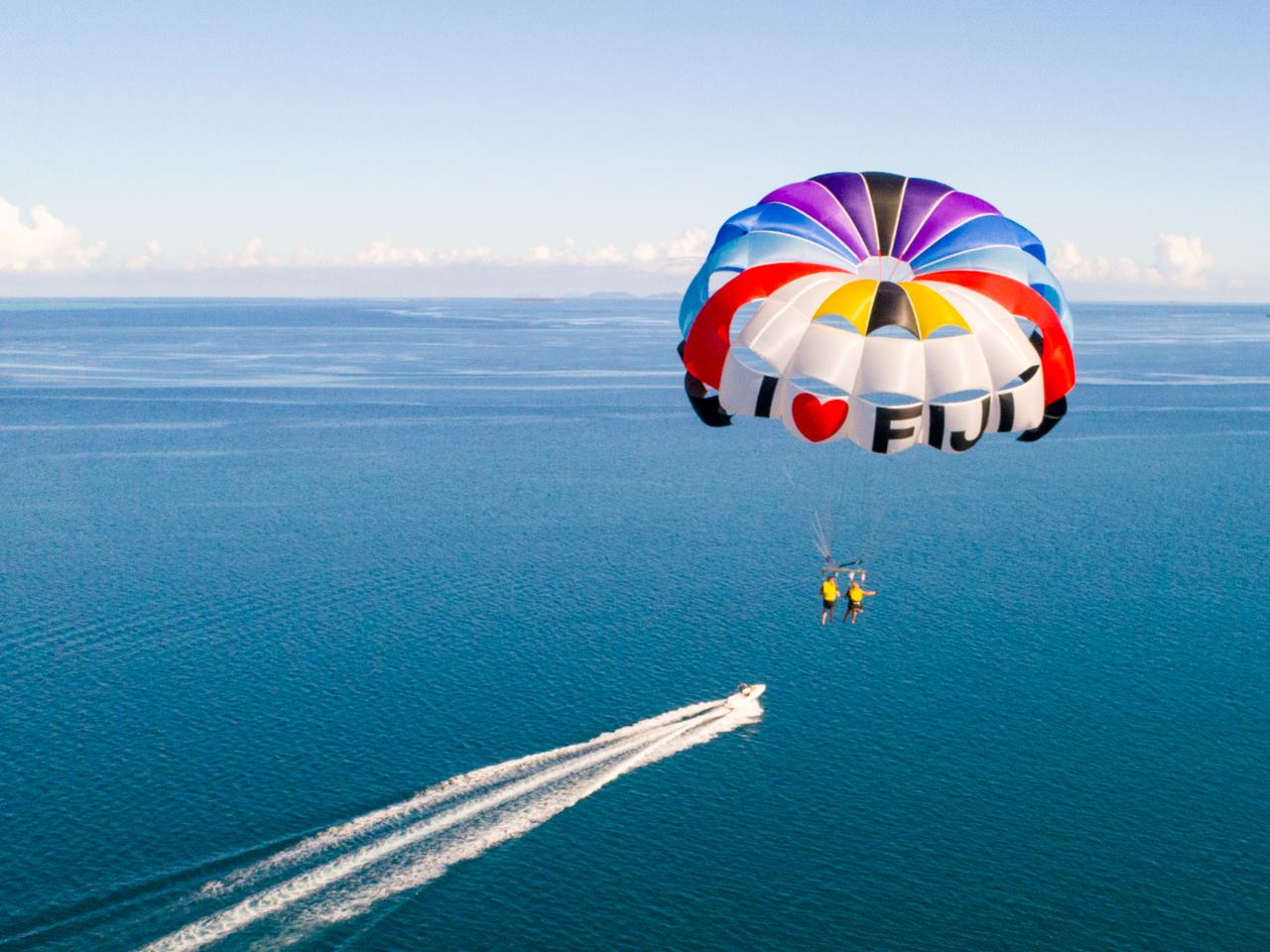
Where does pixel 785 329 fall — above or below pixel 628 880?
above

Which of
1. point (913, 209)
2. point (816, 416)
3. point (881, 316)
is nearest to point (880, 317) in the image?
point (881, 316)

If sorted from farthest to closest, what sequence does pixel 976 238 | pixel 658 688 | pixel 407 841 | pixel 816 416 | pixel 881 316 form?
pixel 658 688 → pixel 407 841 → pixel 976 238 → pixel 816 416 → pixel 881 316

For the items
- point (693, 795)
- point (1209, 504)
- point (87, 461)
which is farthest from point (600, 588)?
point (87, 461)

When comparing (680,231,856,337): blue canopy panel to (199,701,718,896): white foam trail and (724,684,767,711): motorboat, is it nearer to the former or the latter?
(199,701,718,896): white foam trail

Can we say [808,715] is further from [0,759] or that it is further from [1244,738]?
[0,759]

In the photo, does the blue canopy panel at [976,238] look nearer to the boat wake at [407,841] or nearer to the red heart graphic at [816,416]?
the red heart graphic at [816,416]

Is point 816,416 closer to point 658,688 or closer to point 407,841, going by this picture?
point 407,841

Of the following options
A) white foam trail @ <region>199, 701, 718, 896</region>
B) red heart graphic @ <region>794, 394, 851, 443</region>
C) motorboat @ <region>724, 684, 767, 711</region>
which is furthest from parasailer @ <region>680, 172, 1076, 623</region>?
motorboat @ <region>724, 684, 767, 711</region>
